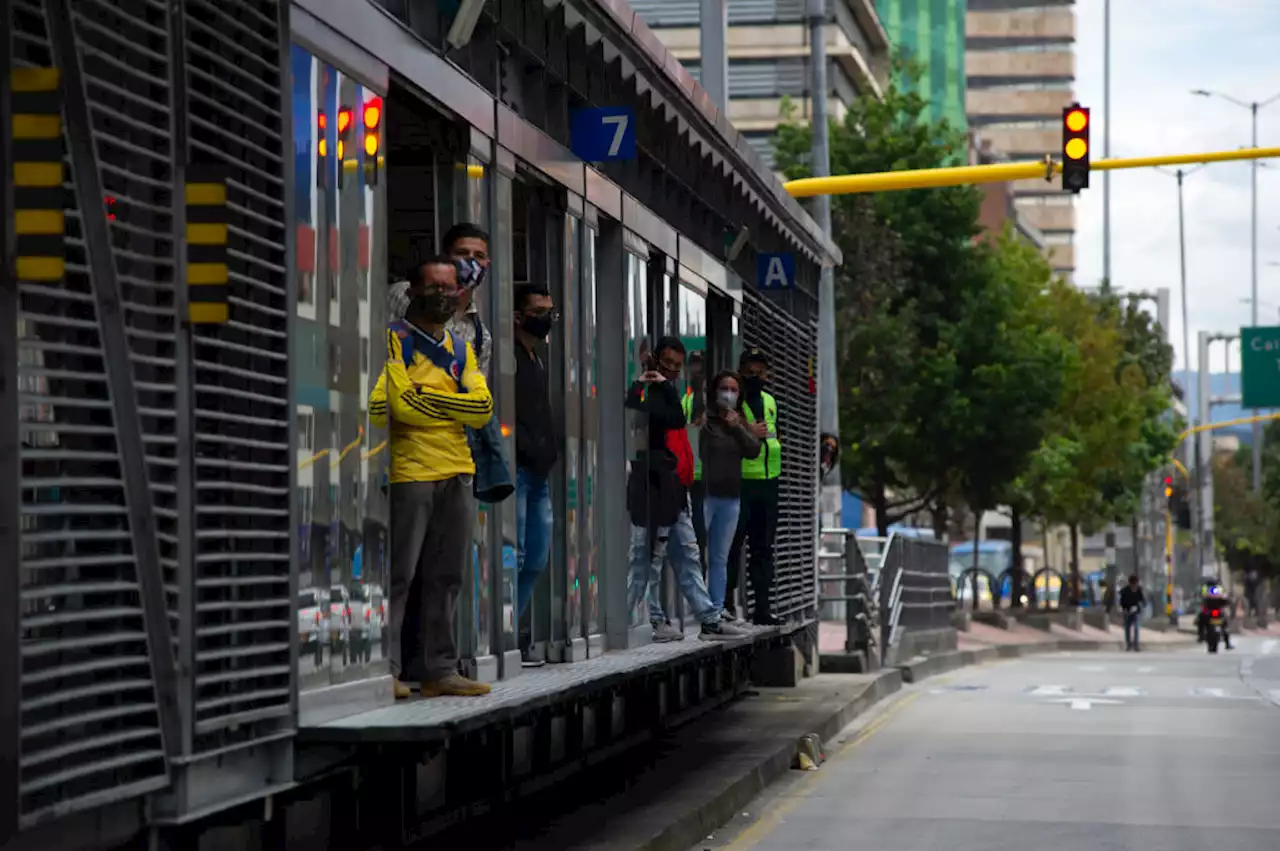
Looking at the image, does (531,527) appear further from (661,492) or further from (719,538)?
(719,538)

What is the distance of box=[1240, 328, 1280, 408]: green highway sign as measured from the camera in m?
67.5

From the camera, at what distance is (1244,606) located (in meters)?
100

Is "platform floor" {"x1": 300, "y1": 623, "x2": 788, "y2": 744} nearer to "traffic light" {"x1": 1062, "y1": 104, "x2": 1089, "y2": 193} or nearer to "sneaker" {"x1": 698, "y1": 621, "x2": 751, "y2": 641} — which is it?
"sneaker" {"x1": 698, "y1": 621, "x2": 751, "y2": 641}

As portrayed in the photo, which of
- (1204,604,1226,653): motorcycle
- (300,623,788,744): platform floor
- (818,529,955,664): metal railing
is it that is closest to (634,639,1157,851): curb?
(818,529,955,664): metal railing

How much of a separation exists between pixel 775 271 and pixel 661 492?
18.5 feet

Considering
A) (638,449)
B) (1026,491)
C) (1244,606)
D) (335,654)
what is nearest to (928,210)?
(1026,491)

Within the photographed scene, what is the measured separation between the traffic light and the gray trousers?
16094 mm

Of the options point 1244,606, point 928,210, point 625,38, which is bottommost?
point 1244,606

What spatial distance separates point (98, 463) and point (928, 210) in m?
40.9

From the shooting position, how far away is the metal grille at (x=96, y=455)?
6020 millimetres

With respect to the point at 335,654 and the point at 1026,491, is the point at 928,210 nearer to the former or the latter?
the point at 1026,491

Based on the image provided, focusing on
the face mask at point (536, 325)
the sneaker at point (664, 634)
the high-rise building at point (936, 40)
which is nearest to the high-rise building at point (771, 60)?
the high-rise building at point (936, 40)

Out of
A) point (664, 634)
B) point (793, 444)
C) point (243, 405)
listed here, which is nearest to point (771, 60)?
point (793, 444)

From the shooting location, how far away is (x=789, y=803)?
13945 millimetres
